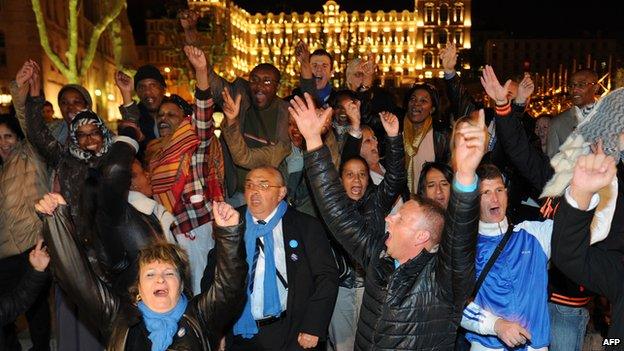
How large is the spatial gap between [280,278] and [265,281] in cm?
12

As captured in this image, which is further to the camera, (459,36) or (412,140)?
(459,36)

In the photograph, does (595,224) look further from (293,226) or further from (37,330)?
(37,330)

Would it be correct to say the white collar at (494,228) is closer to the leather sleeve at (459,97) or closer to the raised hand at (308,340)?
the raised hand at (308,340)

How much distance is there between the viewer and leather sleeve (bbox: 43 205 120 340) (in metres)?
3.41

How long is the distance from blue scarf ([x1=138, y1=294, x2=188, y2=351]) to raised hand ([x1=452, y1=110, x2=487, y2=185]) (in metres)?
1.62

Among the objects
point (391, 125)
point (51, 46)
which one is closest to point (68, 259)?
point (391, 125)

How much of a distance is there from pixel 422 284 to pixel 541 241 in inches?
35.1

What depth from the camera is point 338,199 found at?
401 centimetres

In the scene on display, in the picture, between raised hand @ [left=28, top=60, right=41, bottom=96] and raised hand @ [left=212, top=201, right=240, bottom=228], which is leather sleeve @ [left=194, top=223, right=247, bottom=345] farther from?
raised hand @ [left=28, top=60, right=41, bottom=96]

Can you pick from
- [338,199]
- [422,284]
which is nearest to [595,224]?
[422,284]

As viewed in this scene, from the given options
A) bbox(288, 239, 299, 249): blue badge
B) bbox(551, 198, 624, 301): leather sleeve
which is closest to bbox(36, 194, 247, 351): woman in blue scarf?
bbox(288, 239, 299, 249): blue badge

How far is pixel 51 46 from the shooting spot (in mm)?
43594

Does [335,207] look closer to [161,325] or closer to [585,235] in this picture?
[161,325]

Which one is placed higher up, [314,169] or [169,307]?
[314,169]
